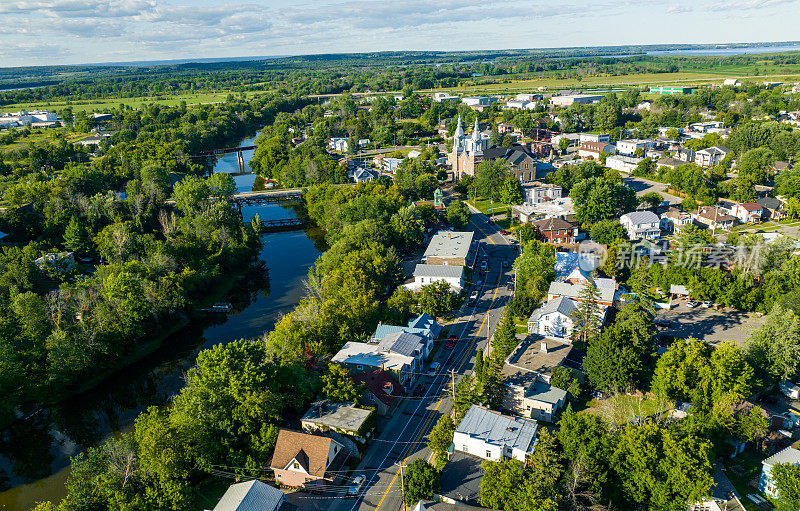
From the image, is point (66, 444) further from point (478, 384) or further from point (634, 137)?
point (634, 137)

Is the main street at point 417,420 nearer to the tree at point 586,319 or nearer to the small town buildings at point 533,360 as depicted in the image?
the small town buildings at point 533,360

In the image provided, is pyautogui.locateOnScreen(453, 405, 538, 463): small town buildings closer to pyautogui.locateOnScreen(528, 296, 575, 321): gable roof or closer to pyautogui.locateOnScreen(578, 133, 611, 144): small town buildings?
pyautogui.locateOnScreen(528, 296, 575, 321): gable roof

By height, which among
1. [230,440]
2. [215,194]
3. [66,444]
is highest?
[215,194]

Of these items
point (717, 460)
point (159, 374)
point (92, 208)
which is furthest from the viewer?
point (92, 208)

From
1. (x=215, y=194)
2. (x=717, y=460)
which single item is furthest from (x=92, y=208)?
(x=717, y=460)

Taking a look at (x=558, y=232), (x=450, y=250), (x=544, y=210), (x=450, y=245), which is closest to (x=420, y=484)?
(x=450, y=250)

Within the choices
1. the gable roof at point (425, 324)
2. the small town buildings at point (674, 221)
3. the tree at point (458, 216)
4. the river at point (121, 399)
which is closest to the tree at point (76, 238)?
the river at point (121, 399)
